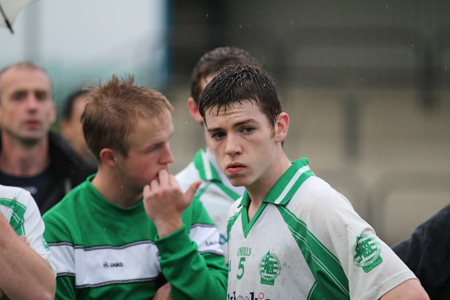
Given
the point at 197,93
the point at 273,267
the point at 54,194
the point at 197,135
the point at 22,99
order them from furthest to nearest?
the point at 197,135
the point at 22,99
the point at 54,194
the point at 197,93
the point at 273,267

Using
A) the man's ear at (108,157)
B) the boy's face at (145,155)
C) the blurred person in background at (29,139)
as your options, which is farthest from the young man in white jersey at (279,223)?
the blurred person in background at (29,139)

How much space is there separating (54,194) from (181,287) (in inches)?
98.1

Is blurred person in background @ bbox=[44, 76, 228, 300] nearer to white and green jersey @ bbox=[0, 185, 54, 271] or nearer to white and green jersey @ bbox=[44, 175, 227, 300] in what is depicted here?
white and green jersey @ bbox=[44, 175, 227, 300]

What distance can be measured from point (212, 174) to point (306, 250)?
1661mm

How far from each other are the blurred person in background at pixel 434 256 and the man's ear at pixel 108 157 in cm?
152

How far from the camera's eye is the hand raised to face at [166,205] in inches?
151

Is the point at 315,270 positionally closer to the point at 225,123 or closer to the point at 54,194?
the point at 225,123

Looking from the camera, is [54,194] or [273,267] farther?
[54,194]

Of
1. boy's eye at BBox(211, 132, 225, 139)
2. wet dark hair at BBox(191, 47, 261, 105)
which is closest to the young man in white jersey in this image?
boy's eye at BBox(211, 132, 225, 139)

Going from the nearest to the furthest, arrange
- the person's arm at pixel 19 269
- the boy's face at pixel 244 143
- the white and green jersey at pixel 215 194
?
the person's arm at pixel 19 269 < the boy's face at pixel 244 143 < the white and green jersey at pixel 215 194

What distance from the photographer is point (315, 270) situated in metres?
3.19

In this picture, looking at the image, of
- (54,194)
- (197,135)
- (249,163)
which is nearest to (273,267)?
(249,163)

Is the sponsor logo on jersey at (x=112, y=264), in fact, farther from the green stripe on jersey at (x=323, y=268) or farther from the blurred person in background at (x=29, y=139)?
the blurred person in background at (x=29, y=139)

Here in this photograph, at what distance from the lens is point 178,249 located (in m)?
3.80
